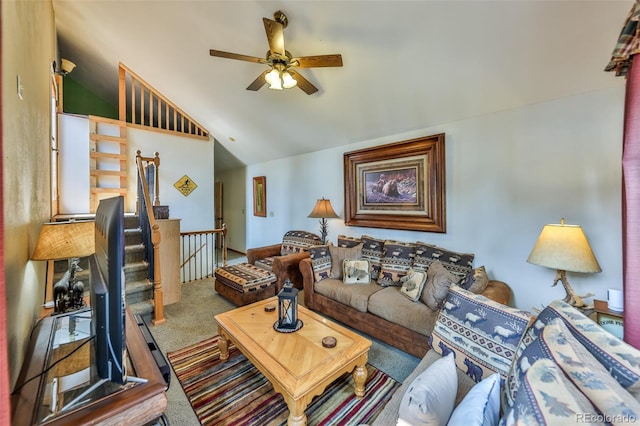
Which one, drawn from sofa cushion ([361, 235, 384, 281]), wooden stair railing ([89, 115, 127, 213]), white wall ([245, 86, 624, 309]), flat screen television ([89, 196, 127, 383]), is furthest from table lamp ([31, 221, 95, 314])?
wooden stair railing ([89, 115, 127, 213])

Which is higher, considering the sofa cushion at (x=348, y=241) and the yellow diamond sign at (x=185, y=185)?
the yellow diamond sign at (x=185, y=185)

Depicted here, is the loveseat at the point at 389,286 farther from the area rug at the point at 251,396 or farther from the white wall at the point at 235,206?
the white wall at the point at 235,206

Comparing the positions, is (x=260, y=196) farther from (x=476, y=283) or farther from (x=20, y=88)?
(x=476, y=283)

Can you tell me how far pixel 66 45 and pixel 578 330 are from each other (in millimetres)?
7433

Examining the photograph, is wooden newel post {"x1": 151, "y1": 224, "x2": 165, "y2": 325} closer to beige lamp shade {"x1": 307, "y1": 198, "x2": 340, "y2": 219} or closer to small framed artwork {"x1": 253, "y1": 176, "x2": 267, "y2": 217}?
beige lamp shade {"x1": 307, "y1": 198, "x2": 340, "y2": 219}

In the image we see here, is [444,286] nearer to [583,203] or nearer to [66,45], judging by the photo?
[583,203]

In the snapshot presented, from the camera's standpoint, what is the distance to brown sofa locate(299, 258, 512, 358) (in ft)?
Result: 7.15

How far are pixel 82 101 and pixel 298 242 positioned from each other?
231 inches

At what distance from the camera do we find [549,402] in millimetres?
679

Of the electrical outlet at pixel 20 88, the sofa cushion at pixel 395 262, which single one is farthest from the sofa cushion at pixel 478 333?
the electrical outlet at pixel 20 88

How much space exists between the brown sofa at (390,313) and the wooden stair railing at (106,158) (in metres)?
4.10

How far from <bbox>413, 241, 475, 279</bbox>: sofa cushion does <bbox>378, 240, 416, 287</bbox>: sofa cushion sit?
9cm

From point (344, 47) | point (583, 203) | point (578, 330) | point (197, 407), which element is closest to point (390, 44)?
point (344, 47)

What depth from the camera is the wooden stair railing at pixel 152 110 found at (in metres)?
4.60
